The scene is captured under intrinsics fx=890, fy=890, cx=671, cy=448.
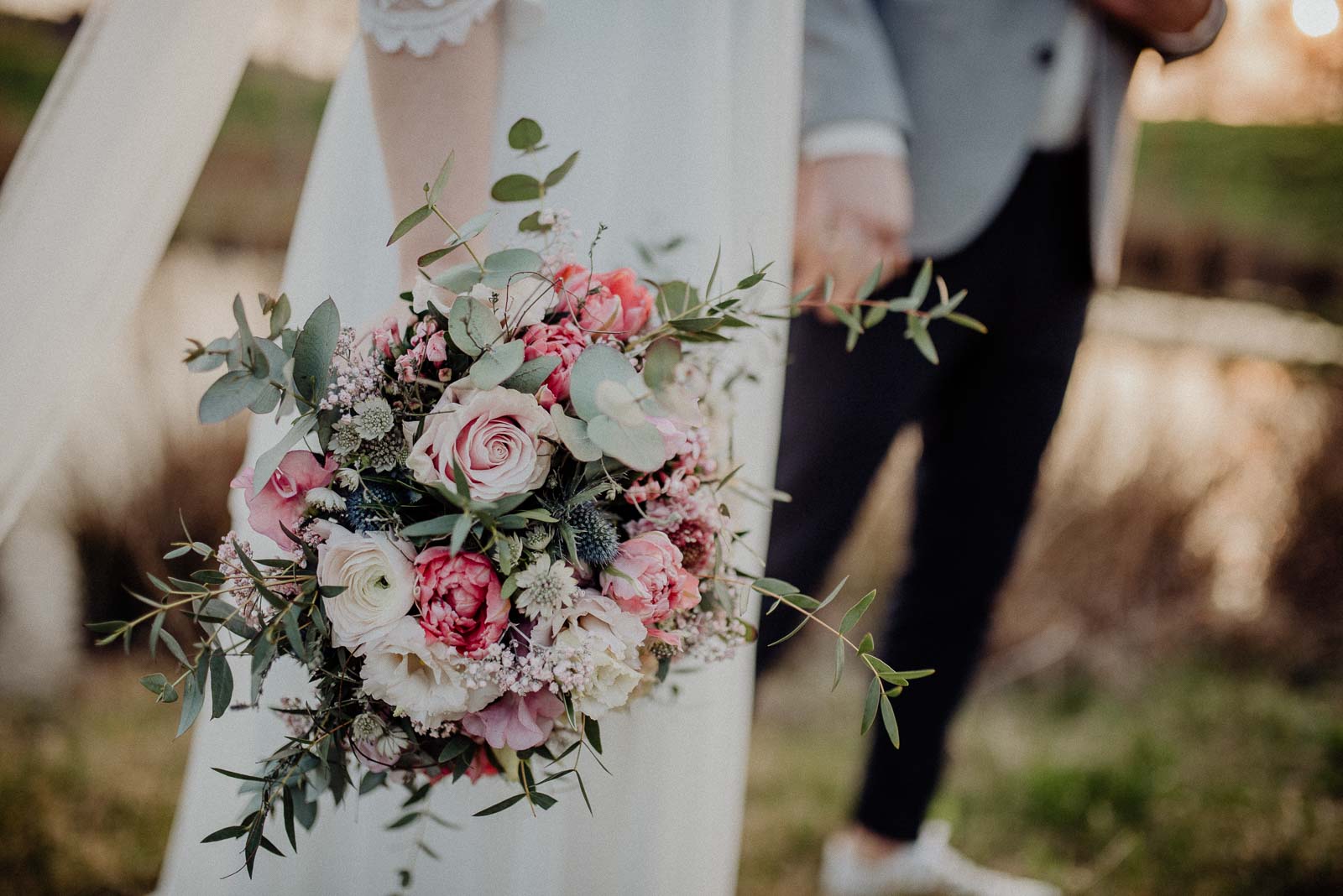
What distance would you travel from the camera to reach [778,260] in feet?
3.82

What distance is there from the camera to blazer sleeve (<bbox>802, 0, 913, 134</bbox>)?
132cm

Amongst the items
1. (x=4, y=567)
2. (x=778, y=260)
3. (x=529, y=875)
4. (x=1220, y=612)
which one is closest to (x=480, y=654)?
(x=529, y=875)

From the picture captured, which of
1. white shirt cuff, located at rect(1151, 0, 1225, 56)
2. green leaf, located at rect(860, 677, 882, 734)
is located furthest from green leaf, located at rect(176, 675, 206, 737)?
white shirt cuff, located at rect(1151, 0, 1225, 56)

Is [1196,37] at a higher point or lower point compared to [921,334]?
higher

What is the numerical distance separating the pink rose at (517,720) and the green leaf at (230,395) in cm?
33

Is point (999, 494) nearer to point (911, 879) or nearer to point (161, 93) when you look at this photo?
point (911, 879)

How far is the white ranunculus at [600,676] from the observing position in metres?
0.74

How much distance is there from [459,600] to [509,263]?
0.94 feet

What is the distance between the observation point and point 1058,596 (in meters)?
2.80

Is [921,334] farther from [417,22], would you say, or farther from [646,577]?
[417,22]

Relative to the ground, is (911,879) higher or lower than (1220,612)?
lower

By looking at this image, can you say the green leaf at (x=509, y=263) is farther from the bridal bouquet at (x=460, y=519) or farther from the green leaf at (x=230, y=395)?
the green leaf at (x=230, y=395)

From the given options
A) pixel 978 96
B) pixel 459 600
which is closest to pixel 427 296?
pixel 459 600

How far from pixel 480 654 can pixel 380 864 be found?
519 millimetres
